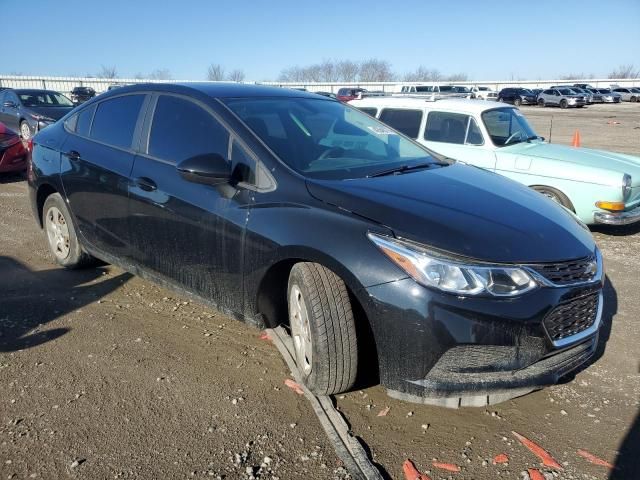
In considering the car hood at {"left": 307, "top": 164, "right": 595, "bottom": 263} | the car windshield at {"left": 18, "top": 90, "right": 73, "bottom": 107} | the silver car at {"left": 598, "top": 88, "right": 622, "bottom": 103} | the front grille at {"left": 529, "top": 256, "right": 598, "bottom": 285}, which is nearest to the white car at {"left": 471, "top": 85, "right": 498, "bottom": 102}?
the car windshield at {"left": 18, "top": 90, "right": 73, "bottom": 107}

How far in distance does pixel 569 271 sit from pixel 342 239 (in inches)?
45.3

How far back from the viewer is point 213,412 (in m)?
2.91

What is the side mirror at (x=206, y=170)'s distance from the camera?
10.3 ft

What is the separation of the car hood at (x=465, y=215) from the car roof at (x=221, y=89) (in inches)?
47.0

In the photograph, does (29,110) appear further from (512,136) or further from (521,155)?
(521,155)

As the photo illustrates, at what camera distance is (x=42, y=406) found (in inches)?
115

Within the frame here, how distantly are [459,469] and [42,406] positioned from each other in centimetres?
222

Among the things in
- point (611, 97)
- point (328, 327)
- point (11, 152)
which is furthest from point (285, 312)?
point (611, 97)

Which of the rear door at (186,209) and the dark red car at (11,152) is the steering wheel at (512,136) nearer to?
the rear door at (186,209)

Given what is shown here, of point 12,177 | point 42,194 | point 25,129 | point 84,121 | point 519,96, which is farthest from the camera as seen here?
point 519,96

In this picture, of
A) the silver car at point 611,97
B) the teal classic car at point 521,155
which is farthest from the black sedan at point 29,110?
the silver car at point 611,97

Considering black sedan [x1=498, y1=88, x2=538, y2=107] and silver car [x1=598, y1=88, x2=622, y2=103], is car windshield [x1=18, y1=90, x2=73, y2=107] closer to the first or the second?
black sedan [x1=498, y1=88, x2=538, y2=107]

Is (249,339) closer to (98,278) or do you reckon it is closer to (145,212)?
(145,212)

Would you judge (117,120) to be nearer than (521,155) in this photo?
Yes
